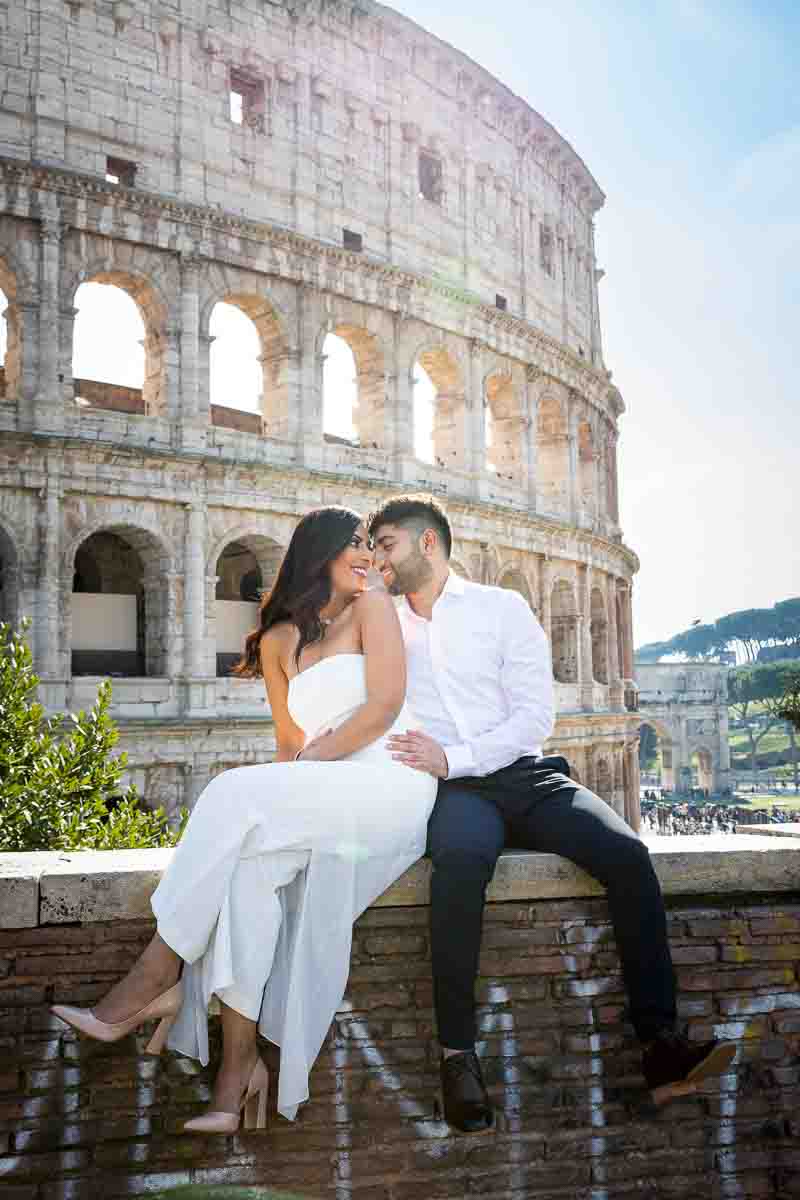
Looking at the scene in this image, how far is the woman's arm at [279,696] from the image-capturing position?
13.0 feet

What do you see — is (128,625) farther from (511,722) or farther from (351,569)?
(511,722)

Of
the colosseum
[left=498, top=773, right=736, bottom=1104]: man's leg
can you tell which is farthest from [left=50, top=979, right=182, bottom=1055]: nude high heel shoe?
the colosseum

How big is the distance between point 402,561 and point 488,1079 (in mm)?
1820

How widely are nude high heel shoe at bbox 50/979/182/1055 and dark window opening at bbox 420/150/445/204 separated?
18615 millimetres

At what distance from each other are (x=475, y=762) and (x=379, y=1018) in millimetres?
895

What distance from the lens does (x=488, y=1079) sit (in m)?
3.60

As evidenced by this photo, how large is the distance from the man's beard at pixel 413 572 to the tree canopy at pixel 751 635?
91579 mm

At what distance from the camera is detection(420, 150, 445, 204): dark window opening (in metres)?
19.8

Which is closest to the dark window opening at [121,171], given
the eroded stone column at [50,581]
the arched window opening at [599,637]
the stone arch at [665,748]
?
the eroded stone column at [50,581]

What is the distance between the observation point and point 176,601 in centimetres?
1545

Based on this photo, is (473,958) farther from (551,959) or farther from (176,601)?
(176,601)

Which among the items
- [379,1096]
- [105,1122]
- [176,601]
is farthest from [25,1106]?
[176,601]

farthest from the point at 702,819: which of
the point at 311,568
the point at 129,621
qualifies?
the point at 311,568

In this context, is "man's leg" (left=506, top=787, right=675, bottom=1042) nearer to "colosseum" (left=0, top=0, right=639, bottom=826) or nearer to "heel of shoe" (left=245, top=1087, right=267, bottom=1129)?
"heel of shoe" (left=245, top=1087, right=267, bottom=1129)
